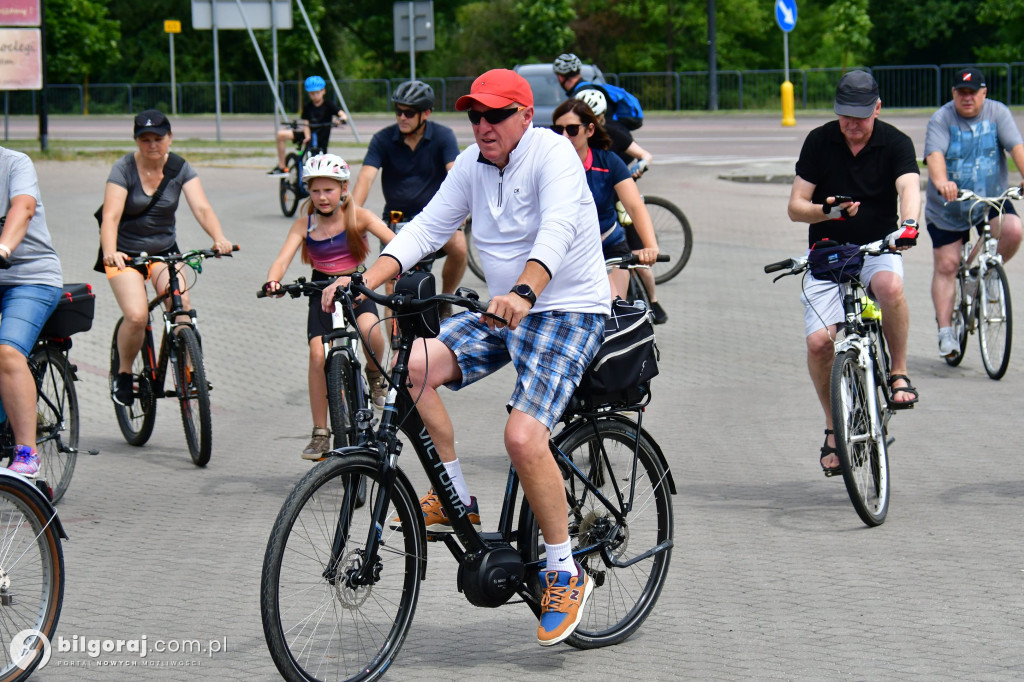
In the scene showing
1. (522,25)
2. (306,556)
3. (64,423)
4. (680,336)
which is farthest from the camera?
(522,25)

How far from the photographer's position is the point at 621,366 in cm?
456

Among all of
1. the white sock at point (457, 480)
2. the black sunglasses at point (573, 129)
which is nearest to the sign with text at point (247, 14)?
the black sunglasses at point (573, 129)

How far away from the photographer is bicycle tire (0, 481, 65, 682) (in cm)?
421

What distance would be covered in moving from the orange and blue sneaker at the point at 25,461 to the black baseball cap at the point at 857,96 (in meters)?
3.92

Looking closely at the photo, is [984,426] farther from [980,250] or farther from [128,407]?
[128,407]

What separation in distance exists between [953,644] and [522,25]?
4469 centimetres

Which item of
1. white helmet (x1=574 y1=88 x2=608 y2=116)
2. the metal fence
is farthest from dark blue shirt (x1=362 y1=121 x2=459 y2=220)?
the metal fence

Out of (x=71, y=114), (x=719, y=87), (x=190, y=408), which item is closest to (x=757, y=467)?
(x=190, y=408)

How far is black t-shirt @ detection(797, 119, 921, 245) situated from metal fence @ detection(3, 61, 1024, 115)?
98.1ft

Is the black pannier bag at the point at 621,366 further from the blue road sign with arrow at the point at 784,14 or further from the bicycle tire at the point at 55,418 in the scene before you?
the blue road sign with arrow at the point at 784,14

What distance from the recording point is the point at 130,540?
6047 millimetres

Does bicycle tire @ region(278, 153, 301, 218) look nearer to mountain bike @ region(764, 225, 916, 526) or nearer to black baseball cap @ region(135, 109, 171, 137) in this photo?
black baseball cap @ region(135, 109, 171, 137)

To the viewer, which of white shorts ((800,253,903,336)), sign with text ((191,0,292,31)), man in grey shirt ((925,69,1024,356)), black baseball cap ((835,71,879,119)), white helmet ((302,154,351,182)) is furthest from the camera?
sign with text ((191,0,292,31))

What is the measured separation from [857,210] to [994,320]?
3.54 metres
